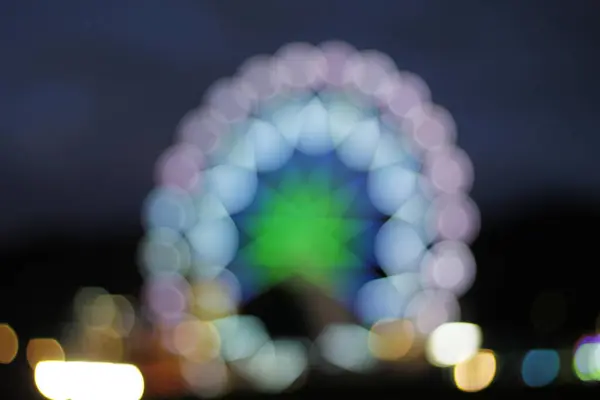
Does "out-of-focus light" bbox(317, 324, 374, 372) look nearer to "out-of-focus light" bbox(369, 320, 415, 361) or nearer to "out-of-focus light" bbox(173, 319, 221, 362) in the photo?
"out-of-focus light" bbox(369, 320, 415, 361)

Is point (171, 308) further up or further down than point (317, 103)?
further down

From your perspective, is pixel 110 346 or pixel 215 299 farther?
pixel 110 346

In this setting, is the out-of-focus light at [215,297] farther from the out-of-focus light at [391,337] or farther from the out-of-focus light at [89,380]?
the out-of-focus light at [89,380]

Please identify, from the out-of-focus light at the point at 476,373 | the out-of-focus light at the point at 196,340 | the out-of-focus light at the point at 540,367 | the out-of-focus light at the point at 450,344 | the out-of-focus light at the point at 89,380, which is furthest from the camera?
the out-of-focus light at the point at 450,344

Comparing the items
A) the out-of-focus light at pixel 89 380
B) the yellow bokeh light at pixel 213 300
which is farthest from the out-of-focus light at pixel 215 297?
the out-of-focus light at pixel 89 380

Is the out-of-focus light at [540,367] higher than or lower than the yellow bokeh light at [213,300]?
lower

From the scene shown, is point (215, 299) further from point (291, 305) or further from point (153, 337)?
point (153, 337)

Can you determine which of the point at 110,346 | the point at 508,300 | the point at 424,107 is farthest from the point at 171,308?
the point at 508,300

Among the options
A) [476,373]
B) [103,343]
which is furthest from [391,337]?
[476,373]
